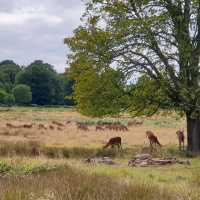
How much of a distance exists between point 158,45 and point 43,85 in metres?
116

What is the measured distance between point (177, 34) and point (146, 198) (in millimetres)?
18252

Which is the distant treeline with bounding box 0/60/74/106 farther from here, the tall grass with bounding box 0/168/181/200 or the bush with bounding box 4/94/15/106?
the tall grass with bounding box 0/168/181/200

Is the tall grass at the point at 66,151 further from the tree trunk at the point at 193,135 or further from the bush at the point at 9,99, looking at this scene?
the bush at the point at 9,99

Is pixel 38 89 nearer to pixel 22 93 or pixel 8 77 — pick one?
pixel 22 93

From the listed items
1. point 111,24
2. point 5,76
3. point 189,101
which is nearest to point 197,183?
point 189,101

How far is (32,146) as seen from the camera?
27.7 metres

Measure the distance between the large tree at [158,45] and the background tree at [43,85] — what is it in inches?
4437

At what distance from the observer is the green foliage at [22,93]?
130000 mm

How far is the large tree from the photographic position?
2702 centimetres

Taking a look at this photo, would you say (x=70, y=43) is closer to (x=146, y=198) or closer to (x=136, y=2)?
(x=136, y=2)

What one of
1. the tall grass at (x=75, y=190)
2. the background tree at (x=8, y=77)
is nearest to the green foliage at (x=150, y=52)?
the tall grass at (x=75, y=190)

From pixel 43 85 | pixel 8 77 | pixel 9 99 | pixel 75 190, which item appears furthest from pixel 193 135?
pixel 8 77

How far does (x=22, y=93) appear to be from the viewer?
131125 mm

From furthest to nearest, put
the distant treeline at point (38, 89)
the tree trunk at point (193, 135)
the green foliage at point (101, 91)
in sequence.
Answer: the distant treeline at point (38, 89), the tree trunk at point (193, 135), the green foliage at point (101, 91)
